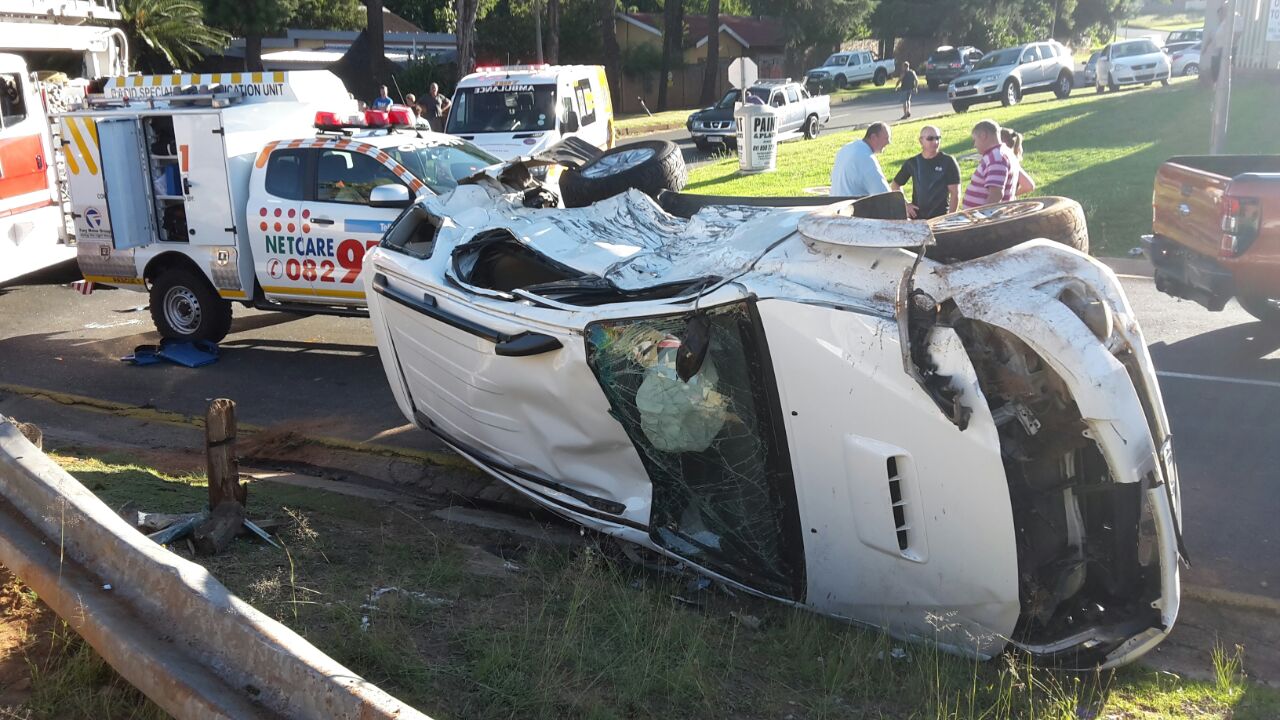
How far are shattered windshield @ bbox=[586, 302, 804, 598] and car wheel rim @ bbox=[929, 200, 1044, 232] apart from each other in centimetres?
86

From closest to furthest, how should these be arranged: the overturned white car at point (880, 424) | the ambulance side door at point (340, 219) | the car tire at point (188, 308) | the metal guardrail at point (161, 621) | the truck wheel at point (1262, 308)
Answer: the metal guardrail at point (161, 621) < the overturned white car at point (880, 424) < the truck wheel at point (1262, 308) < the ambulance side door at point (340, 219) < the car tire at point (188, 308)

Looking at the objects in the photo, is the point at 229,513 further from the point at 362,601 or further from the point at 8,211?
the point at 8,211

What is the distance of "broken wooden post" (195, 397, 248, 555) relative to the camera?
4.73 meters

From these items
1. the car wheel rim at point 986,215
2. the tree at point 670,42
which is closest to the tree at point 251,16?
the tree at point 670,42

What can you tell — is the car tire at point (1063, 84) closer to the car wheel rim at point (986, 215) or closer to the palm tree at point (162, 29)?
the palm tree at point (162, 29)

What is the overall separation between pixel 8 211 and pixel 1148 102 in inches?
900

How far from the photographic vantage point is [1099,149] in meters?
18.3

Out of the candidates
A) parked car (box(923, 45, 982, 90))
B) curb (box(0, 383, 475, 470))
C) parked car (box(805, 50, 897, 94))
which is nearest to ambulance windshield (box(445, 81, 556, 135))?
curb (box(0, 383, 475, 470))

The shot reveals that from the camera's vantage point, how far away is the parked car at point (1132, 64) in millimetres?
33000

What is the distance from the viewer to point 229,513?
4.86 m

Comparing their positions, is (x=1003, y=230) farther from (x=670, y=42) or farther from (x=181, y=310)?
(x=670, y=42)

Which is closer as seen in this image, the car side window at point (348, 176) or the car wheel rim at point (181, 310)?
the car side window at point (348, 176)

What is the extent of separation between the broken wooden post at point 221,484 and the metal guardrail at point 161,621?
718 mm

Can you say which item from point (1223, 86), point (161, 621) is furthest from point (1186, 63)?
point (161, 621)
